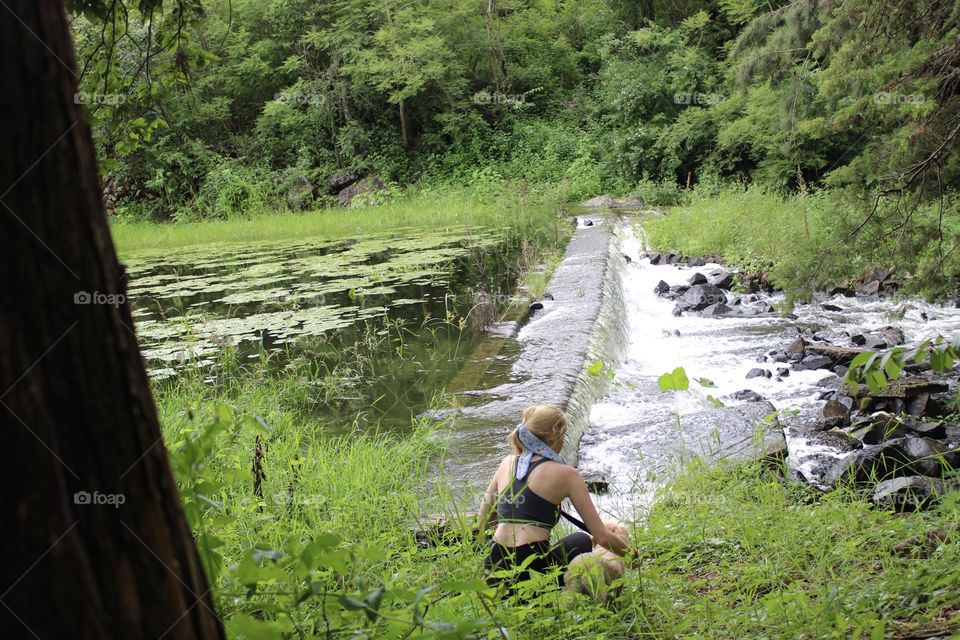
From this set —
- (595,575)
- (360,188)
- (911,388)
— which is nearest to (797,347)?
(911,388)

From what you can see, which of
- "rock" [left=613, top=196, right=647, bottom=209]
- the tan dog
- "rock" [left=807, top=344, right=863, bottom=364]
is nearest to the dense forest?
"rock" [left=613, top=196, right=647, bottom=209]

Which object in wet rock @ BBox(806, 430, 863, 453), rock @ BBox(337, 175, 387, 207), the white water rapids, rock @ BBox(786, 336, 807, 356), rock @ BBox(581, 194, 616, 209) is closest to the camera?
the white water rapids

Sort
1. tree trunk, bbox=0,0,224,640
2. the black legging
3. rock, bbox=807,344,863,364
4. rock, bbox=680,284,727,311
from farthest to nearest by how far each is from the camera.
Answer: rock, bbox=680,284,727,311 < rock, bbox=807,344,863,364 < the black legging < tree trunk, bbox=0,0,224,640

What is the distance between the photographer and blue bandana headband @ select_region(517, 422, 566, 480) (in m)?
3.38

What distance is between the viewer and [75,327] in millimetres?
1215

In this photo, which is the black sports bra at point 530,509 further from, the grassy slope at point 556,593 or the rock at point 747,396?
the rock at point 747,396

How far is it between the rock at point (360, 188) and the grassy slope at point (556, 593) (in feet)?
67.8

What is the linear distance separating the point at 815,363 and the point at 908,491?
3562 mm

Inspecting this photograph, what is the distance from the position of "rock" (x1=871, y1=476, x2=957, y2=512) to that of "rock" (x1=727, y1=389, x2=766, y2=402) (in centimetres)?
228

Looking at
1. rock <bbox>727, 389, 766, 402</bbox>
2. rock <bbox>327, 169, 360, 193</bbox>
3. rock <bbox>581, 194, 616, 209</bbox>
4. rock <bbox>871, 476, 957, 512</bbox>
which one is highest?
rock <bbox>327, 169, 360, 193</bbox>

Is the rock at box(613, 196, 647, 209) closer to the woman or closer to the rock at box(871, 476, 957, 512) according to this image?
the rock at box(871, 476, 957, 512)

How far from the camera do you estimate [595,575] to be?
2855 mm

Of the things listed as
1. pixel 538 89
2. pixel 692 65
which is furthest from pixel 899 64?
pixel 538 89

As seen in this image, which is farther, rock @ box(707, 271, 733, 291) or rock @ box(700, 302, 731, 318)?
rock @ box(707, 271, 733, 291)
